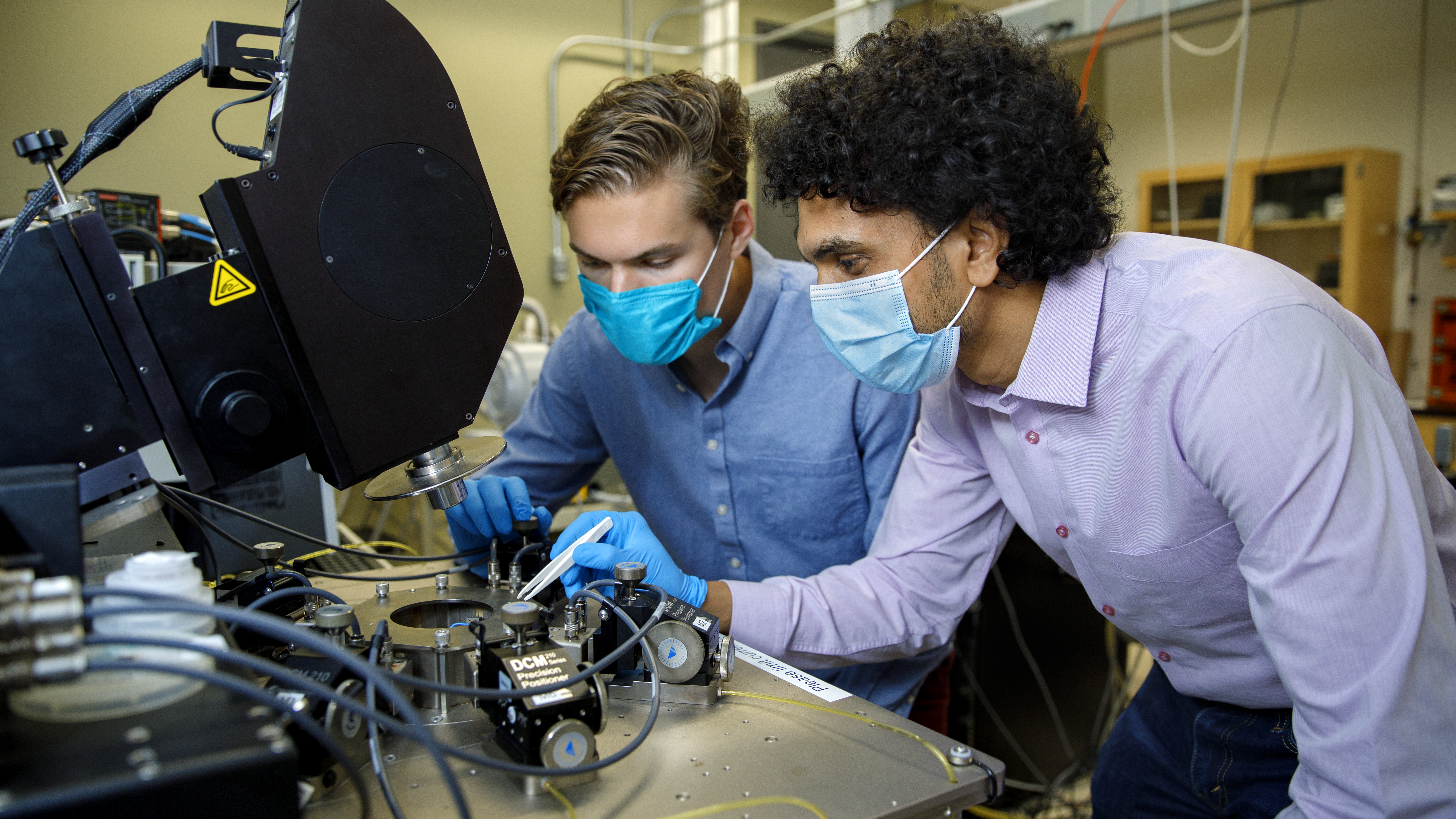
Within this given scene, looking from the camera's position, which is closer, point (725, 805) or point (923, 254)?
point (725, 805)

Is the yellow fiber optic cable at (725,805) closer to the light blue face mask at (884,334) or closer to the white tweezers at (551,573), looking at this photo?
the white tweezers at (551,573)

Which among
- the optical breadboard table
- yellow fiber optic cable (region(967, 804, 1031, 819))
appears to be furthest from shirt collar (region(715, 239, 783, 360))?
yellow fiber optic cable (region(967, 804, 1031, 819))

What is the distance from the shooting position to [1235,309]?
31.6 inches

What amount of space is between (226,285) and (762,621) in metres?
0.67

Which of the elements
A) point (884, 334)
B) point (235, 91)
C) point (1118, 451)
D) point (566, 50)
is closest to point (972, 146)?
point (884, 334)

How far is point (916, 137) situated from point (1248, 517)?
51 centimetres

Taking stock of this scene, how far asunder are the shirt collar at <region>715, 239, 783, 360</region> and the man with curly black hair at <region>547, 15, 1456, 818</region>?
0.28 m

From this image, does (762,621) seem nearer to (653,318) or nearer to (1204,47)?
(653,318)

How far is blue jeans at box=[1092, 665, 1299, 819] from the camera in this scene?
1.00 metres

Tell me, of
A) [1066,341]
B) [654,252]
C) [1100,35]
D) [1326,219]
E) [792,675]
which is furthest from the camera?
[1326,219]

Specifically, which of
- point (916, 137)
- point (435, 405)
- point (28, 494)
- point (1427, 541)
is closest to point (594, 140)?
point (916, 137)

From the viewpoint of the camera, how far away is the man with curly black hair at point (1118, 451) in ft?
2.30

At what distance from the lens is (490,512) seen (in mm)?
1144

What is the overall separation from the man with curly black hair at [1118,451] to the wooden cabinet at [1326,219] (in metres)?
3.06
